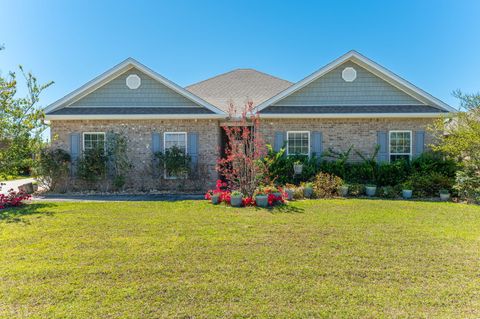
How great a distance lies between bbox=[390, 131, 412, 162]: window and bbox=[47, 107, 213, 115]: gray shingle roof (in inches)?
334

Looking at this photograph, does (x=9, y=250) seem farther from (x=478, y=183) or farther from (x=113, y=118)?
(x=478, y=183)

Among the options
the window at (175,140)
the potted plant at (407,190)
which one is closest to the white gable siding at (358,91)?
the potted plant at (407,190)

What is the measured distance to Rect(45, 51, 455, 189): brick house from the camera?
12172 mm

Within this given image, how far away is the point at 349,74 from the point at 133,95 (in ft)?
33.7

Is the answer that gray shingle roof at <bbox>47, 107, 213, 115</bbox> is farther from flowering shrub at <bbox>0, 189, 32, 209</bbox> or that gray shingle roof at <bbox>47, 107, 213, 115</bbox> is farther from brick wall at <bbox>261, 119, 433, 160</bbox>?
flowering shrub at <bbox>0, 189, 32, 209</bbox>

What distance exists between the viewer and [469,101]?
9.51 m

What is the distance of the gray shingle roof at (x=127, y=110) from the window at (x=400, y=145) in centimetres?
848

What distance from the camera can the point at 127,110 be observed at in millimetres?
12422

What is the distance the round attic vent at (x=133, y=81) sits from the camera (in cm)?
1273

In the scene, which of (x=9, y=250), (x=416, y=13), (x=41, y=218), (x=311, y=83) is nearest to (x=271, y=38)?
(x=311, y=83)

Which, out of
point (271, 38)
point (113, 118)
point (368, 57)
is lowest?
point (113, 118)

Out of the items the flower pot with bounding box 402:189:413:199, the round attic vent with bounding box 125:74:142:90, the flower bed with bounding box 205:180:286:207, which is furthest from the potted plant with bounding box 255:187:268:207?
the round attic vent with bounding box 125:74:142:90

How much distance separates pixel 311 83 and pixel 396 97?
4.04m

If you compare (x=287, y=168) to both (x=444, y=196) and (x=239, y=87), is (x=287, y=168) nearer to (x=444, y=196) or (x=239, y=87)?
(x=444, y=196)
